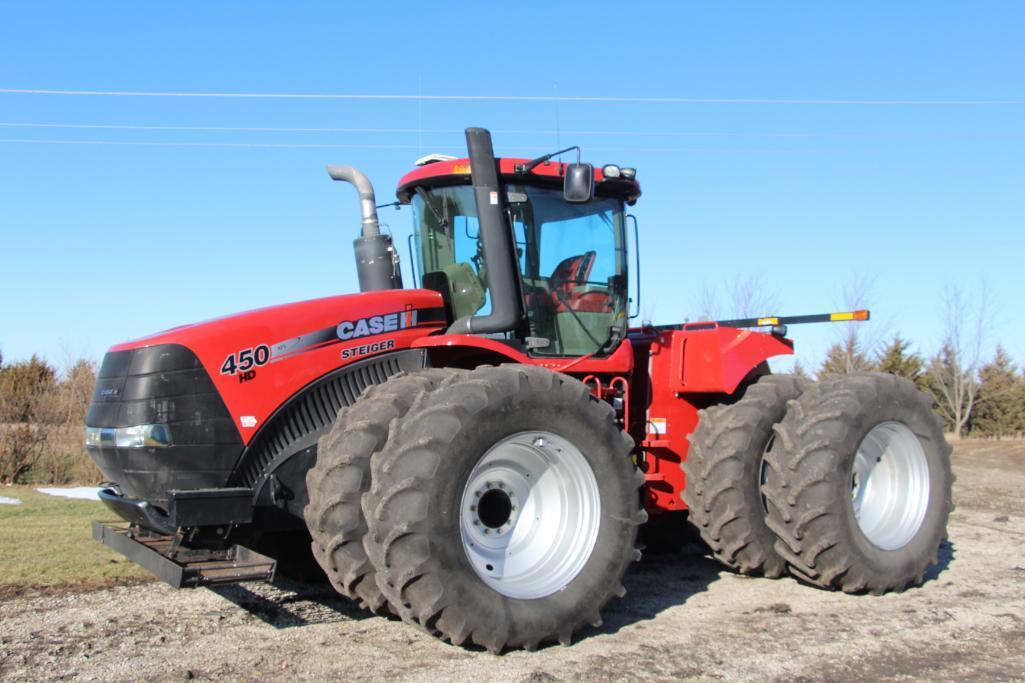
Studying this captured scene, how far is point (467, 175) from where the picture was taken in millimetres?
6543

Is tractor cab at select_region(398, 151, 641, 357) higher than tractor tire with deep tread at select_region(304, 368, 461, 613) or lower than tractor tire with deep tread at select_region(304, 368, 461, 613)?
higher

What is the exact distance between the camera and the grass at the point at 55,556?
22.6 ft

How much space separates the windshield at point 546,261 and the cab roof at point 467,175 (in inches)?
2.5

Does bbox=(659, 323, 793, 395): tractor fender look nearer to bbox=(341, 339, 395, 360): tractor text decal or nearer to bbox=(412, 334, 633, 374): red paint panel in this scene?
Result: bbox=(412, 334, 633, 374): red paint panel

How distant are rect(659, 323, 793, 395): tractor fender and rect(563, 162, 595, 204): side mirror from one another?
1.91 m

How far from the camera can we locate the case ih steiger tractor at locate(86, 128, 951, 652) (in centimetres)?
502

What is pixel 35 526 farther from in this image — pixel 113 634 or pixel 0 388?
pixel 0 388

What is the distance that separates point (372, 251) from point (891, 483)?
169 inches

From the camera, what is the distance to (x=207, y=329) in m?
5.52

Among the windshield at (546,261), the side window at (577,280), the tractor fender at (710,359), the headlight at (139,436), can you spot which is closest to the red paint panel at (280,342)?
the headlight at (139,436)

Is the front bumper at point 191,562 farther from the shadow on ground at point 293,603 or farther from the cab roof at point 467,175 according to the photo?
the cab roof at point 467,175

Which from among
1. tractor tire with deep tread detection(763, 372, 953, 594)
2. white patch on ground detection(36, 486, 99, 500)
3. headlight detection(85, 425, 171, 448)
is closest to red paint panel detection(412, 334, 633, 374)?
tractor tire with deep tread detection(763, 372, 953, 594)

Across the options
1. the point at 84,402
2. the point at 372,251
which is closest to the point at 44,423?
the point at 84,402

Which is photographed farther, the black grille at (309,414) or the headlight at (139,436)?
the black grille at (309,414)
